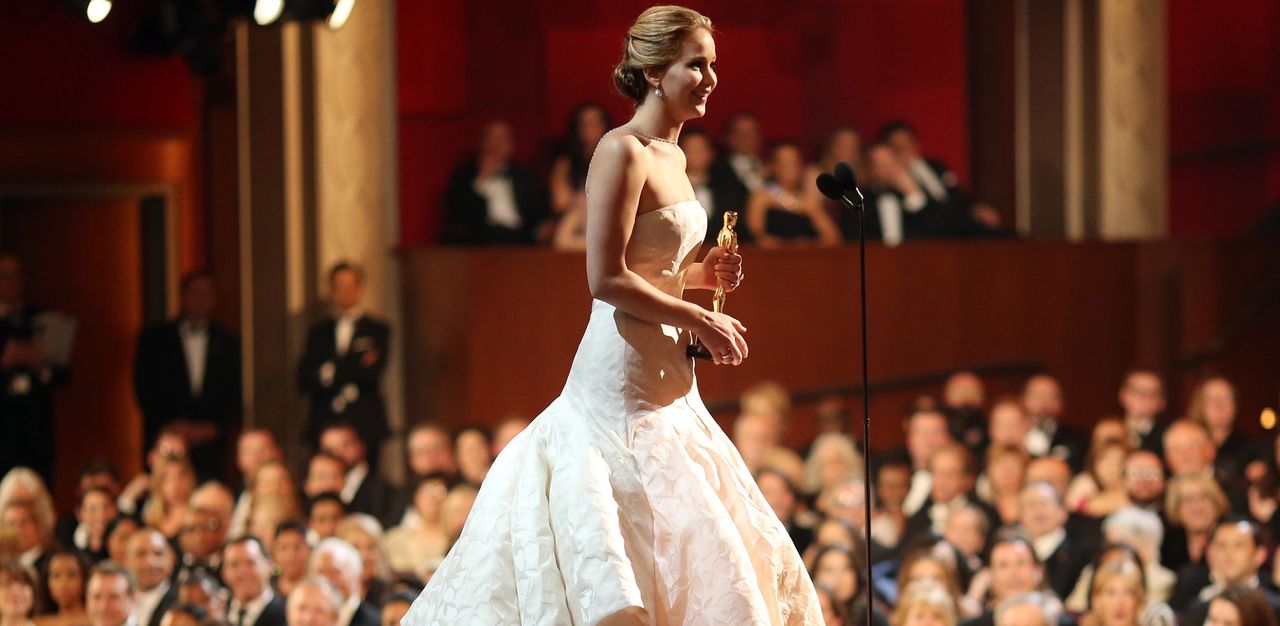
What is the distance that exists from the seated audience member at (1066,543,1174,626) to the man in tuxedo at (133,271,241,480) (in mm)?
4443

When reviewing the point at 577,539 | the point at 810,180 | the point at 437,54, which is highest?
the point at 437,54

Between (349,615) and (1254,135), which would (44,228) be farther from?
(1254,135)

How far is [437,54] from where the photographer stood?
1147 cm

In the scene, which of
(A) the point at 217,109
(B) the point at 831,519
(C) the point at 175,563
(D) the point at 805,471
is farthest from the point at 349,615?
(A) the point at 217,109

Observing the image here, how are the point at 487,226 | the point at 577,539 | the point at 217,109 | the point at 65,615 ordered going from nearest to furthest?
the point at 577,539 → the point at 65,615 → the point at 487,226 → the point at 217,109

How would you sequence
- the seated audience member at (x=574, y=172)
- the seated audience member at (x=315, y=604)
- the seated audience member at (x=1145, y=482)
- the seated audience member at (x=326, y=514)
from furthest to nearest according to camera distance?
1. the seated audience member at (x=574, y=172)
2. the seated audience member at (x=326, y=514)
3. the seated audience member at (x=1145, y=482)
4. the seated audience member at (x=315, y=604)

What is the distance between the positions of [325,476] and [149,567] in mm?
1184

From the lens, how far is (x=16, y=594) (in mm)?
6953

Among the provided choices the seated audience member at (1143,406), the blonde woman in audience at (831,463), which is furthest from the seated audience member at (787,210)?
the seated audience member at (1143,406)

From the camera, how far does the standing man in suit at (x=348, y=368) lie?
9.33m

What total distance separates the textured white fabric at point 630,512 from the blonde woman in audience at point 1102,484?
14.1ft

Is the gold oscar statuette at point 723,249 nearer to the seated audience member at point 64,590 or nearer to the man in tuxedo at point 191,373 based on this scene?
the seated audience member at point 64,590

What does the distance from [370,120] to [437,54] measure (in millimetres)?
1314

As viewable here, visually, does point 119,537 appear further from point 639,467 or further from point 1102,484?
point 639,467
